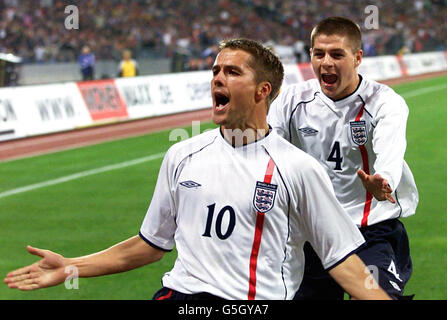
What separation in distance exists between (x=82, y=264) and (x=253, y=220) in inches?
36.9

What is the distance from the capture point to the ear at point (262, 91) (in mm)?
4094

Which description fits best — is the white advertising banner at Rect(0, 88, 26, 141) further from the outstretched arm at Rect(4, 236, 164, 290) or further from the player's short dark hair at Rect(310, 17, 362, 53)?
the outstretched arm at Rect(4, 236, 164, 290)

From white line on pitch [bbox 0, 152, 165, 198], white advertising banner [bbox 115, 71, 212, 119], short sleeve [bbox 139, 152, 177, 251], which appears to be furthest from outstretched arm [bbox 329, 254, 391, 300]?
white advertising banner [bbox 115, 71, 212, 119]

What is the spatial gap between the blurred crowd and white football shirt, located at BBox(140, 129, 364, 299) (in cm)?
2547

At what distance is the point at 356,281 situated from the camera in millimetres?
3877

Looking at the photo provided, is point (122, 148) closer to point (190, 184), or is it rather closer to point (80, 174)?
point (80, 174)

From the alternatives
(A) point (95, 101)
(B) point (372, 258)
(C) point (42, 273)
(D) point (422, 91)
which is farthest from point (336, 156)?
(D) point (422, 91)

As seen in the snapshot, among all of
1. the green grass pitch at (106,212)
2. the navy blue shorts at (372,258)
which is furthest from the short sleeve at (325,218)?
the green grass pitch at (106,212)

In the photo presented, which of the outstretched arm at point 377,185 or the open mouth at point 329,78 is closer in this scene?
the outstretched arm at point 377,185

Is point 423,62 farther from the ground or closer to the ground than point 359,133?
closer to the ground

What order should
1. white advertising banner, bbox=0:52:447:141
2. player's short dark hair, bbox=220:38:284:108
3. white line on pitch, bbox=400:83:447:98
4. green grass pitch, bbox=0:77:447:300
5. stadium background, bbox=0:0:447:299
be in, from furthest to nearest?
white line on pitch, bbox=400:83:447:98 → white advertising banner, bbox=0:52:447:141 → stadium background, bbox=0:0:447:299 → green grass pitch, bbox=0:77:447:300 → player's short dark hair, bbox=220:38:284:108

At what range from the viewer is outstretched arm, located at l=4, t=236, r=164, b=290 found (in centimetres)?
400

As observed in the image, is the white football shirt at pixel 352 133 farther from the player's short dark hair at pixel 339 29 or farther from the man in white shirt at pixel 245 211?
the man in white shirt at pixel 245 211
